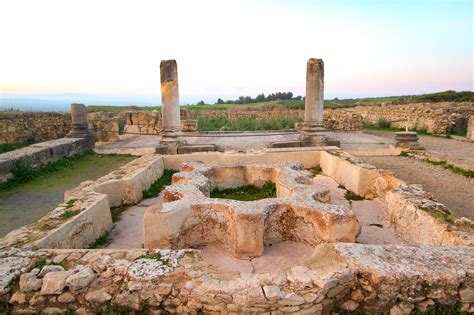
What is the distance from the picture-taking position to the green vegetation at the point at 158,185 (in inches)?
278

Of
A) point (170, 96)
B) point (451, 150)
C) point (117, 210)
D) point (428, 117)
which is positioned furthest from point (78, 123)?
point (428, 117)

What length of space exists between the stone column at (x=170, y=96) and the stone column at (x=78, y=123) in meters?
4.15

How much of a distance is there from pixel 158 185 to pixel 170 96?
4.12 m

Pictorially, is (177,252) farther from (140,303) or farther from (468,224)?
(468,224)

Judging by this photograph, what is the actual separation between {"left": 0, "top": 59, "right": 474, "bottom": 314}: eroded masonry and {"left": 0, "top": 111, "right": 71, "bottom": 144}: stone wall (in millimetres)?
8826

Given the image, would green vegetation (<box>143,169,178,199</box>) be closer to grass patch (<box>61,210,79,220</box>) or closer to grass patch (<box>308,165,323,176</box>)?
grass patch (<box>61,210,79,220</box>)

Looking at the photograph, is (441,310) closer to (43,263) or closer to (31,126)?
(43,263)

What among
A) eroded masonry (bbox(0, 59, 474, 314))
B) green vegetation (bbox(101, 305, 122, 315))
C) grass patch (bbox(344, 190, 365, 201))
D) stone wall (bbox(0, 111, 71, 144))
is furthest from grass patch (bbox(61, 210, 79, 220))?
stone wall (bbox(0, 111, 71, 144))

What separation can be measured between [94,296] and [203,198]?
2.40 meters

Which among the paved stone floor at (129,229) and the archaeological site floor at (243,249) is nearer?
the archaeological site floor at (243,249)

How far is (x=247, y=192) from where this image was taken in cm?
729

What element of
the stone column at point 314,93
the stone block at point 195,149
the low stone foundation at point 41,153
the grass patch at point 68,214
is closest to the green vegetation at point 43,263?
the grass patch at point 68,214

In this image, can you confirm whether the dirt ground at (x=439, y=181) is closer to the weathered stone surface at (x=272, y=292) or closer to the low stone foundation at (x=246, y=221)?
the low stone foundation at (x=246, y=221)

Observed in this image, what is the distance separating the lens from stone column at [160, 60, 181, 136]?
10578 millimetres
